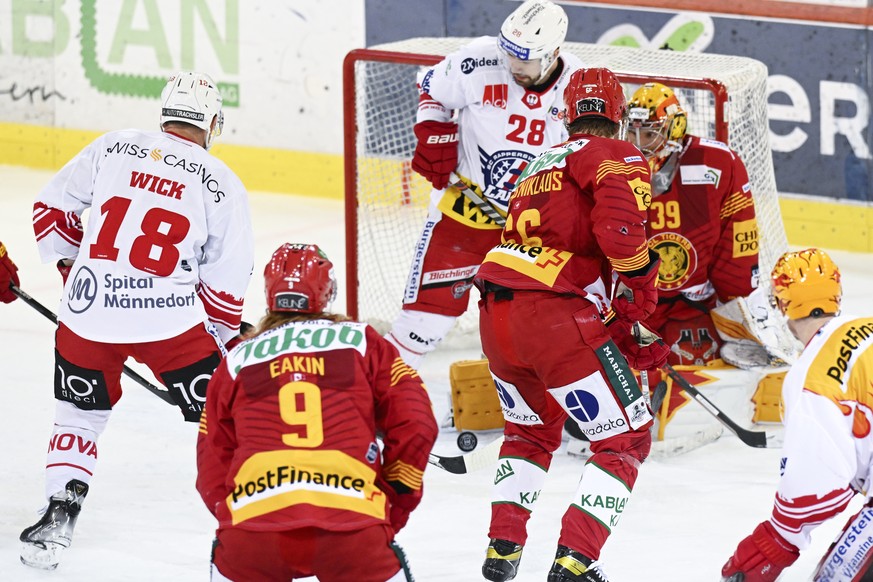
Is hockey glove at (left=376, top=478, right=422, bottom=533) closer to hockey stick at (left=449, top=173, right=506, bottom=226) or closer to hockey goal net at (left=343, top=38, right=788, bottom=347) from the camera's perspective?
hockey stick at (left=449, top=173, right=506, bottom=226)

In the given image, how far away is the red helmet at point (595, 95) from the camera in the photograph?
3783mm

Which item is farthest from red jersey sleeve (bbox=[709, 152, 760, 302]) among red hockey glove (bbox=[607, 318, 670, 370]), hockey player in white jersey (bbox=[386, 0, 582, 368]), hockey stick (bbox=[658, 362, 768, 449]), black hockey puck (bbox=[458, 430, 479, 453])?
red hockey glove (bbox=[607, 318, 670, 370])

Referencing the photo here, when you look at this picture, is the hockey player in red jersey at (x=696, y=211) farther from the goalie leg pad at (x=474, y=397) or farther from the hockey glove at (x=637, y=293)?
the hockey glove at (x=637, y=293)

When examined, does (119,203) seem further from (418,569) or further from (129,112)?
(129,112)

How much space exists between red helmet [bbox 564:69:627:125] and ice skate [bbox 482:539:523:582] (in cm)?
102

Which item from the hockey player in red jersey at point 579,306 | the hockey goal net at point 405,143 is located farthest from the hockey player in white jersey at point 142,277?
the hockey goal net at point 405,143

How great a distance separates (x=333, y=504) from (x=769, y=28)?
4.96 metres

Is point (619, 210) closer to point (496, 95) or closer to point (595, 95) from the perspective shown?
point (595, 95)

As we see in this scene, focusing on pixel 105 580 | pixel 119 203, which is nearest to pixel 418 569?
pixel 105 580

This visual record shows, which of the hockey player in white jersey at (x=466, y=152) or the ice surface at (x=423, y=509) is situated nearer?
the ice surface at (x=423, y=509)

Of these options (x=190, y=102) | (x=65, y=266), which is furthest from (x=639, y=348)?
(x=65, y=266)

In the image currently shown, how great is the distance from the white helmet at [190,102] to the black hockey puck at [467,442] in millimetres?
1333

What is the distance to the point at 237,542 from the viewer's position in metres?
2.87

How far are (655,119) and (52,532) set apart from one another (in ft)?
6.83
